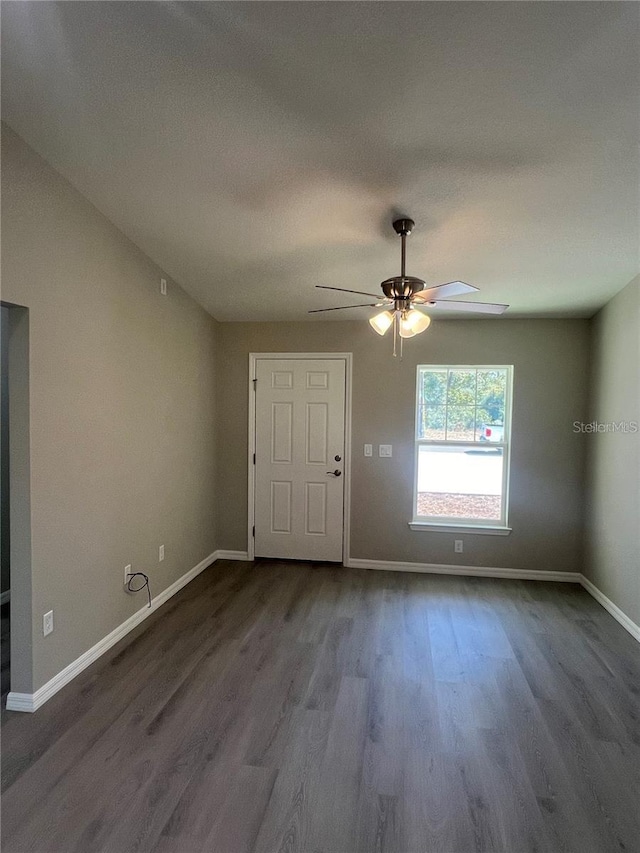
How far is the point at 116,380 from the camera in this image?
2.79 meters

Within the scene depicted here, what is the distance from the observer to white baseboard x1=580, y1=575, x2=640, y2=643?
3006mm

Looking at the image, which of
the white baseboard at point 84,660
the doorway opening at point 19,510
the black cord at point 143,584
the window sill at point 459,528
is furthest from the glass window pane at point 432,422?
the doorway opening at point 19,510

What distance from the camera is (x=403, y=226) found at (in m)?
2.46

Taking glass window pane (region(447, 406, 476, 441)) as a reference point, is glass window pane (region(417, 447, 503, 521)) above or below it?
below

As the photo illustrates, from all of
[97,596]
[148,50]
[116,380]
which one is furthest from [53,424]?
[148,50]

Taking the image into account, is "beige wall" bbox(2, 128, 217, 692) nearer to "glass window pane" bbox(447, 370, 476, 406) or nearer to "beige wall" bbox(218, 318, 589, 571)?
"beige wall" bbox(218, 318, 589, 571)

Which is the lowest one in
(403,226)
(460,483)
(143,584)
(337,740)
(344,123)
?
(337,740)

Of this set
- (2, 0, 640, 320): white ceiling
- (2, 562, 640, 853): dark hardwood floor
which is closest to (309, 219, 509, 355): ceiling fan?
(2, 0, 640, 320): white ceiling

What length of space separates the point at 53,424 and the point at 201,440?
1.87m

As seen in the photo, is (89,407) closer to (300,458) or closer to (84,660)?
(84,660)

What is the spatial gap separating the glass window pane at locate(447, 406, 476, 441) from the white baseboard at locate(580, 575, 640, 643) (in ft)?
5.32

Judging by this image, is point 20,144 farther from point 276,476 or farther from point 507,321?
point 507,321

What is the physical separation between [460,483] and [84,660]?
334 cm

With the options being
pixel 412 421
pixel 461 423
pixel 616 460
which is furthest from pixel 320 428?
pixel 616 460
